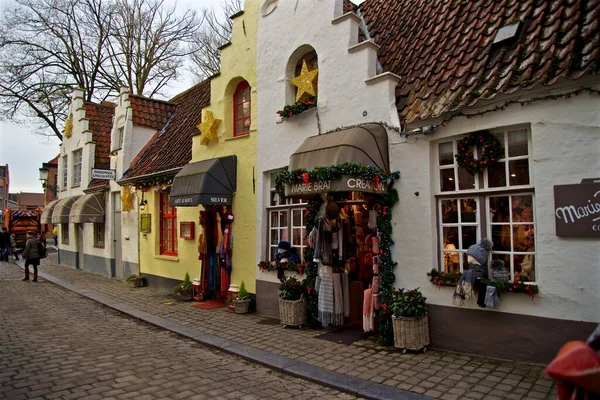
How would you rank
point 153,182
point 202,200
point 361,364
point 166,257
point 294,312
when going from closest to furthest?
1. point 361,364
2. point 294,312
3. point 202,200
4. point 166,257
5. point 153,182

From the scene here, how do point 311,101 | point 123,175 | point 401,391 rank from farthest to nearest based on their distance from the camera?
point 123,175 → point 311,101 → point 401,391

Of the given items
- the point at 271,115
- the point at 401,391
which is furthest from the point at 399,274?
the point at 271,115

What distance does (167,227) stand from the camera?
13305 mm

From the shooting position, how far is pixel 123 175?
15.2 meters

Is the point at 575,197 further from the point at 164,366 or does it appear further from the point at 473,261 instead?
the point at 164,366

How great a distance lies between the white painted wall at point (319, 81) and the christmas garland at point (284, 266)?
0.19 m

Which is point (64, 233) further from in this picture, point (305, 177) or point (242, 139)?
point (305, 177)

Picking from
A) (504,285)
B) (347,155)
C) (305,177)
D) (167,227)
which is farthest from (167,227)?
(504,285)

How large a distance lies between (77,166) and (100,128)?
2593mm

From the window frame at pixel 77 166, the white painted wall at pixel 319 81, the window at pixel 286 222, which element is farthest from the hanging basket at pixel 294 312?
the window frame at pixel 77 166

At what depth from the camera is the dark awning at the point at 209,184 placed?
9664 millimetres

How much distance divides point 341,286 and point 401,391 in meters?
3.04

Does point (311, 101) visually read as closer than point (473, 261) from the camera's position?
No

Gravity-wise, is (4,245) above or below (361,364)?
above
